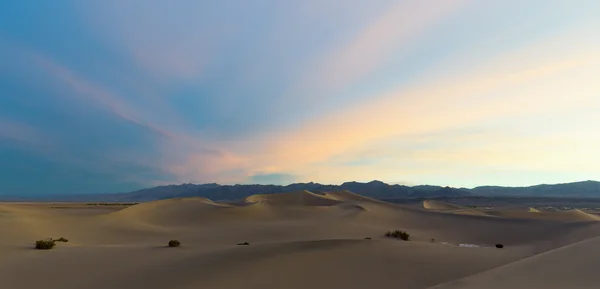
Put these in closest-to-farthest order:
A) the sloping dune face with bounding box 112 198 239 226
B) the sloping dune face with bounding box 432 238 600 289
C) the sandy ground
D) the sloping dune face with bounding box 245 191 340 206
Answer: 1. the sloping dune face with bounding box 432 238 600 289
2. the sandy ground
3. the sloping dune face with bounding box 112 198 239 226
4. the sloping dune face with bounding box 245 191 340 206

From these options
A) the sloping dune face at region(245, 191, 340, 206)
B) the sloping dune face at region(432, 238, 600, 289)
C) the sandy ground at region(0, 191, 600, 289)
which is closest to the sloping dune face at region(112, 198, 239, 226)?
the sandy ground at region(0, 191, 600, 289)

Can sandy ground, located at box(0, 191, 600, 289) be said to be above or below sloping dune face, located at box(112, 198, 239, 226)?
below

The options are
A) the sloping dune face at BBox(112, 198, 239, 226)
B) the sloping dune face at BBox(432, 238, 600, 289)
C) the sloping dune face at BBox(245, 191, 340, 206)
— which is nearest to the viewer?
the sloping dune face at BBox(432, 238, 600, 289)

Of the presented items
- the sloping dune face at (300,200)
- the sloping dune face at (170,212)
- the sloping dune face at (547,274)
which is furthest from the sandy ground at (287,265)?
the sloping dune face at (300,200)

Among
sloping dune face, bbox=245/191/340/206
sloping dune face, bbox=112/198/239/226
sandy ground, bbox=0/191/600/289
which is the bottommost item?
sandy ground, bbox=0/191/600/289

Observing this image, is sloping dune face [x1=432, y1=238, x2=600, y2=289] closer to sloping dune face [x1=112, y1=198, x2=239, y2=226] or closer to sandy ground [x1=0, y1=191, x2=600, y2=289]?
sandy ground [x1=0, y1=191, x2=600, y2=289]

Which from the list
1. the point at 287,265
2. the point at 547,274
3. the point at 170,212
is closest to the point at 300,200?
the point at 170,212

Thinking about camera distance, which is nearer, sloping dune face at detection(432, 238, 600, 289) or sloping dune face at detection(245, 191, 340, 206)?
sloping dune face at detection(432, 238, 600, 289)

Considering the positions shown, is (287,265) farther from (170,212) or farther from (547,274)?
(170,212)

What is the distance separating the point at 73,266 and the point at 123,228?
56.6ft

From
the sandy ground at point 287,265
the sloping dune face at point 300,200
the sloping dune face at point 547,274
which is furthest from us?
the sloping dune face at point 300,200

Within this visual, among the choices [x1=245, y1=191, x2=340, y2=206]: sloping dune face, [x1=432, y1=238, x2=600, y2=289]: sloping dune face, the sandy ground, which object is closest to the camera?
[x1=432, y1=238, x2=600, y2=289]: sloping dune face

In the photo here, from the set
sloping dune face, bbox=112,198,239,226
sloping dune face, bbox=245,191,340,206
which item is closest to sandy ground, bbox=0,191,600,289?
sloping dune face, bbox=112,198,239,226

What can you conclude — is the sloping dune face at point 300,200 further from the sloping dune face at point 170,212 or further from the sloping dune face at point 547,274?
the sloping dune face at point 547,274
